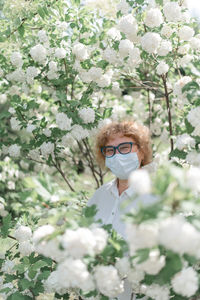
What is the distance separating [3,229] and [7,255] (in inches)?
17.3

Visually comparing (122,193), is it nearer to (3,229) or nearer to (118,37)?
(3,229)

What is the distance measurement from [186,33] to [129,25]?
478 millimetres

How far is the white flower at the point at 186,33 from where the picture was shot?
3408 millimetres

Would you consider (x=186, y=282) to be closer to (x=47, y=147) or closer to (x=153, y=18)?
(x=153, y=18)

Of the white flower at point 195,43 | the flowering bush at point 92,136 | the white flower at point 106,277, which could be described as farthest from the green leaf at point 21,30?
the white flower at point 106,277

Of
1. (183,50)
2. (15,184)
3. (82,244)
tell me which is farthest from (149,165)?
(15,184)

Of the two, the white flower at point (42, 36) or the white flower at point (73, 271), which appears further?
the white flower at point (42, 36)

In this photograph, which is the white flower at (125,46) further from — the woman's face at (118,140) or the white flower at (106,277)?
the white flower at (106,277)

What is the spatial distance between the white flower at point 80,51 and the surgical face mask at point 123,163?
1.20 meters

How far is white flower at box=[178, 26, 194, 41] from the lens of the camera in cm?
341

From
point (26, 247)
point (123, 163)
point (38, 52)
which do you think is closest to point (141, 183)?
point (123, 163)

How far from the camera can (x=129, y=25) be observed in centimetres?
347

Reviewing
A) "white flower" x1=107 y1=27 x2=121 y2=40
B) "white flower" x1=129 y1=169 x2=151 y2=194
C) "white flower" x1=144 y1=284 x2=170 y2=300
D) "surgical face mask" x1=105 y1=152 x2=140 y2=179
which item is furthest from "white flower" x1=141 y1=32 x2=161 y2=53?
"white flower" x1=129 y1=169 x2=151 y2=194

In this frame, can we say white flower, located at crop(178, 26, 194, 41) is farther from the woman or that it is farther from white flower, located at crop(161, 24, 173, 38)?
the woman
